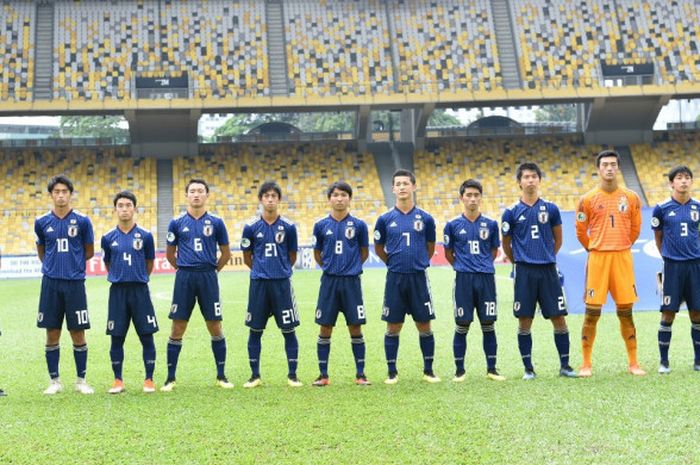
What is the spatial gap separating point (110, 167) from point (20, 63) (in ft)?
18.8

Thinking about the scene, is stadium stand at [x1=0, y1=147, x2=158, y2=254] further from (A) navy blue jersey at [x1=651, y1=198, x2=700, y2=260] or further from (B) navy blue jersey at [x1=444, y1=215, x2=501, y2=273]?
(A) navy blue jersey at [x1=651, y1=198, x2=700, y2=260]

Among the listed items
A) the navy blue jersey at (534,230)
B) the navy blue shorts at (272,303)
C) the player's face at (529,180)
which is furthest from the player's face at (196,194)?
the player's face at (529,180)

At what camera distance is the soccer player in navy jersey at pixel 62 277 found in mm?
8016

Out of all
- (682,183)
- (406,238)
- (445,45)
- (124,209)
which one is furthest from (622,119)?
(124,209)

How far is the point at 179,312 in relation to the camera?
8.14 meters

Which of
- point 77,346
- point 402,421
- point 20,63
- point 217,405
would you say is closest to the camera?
point 402,421

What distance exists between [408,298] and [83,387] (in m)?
3.18

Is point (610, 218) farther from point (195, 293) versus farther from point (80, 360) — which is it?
point (80, 360)

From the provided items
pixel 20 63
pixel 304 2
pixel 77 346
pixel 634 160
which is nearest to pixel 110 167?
pixel 20 63

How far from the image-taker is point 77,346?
813 cm

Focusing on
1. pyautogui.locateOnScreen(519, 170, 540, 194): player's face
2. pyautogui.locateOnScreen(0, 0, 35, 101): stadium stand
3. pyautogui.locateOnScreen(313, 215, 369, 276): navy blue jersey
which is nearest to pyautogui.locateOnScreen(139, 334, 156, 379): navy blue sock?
pyautogui.locateOnScreen(313, 215, 369, 276): navy blue jersey

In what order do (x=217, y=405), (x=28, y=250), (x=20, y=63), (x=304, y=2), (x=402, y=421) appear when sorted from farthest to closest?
(x=304, y=2)
(x=20, y=63)
(x=28, y=250)
(x=217, y=405)
(x=402, y=421)

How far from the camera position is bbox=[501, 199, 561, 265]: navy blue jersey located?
8.22 metres

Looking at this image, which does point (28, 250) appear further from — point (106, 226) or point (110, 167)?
point (110, 167)
